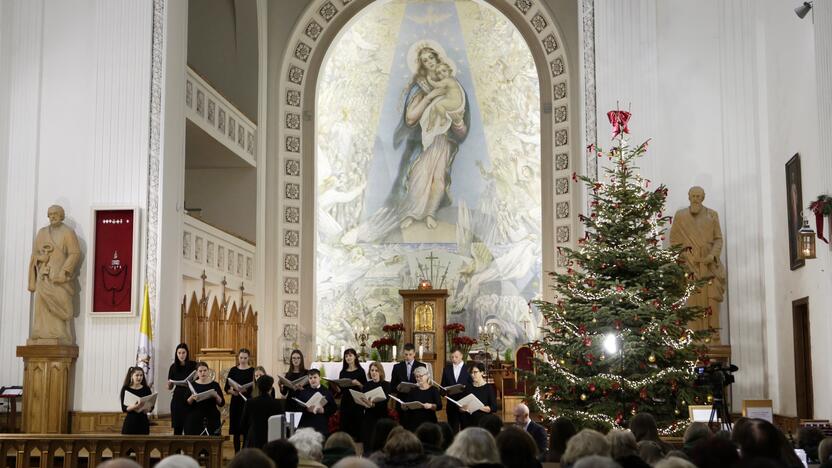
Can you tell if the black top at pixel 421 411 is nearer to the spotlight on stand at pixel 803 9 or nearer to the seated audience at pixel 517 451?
the spotlight on stand at pixel 803 9

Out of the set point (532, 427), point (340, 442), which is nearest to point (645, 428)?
point (340, 442)

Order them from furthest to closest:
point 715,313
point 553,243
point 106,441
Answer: point 553,243
point 715,313
point 106,441

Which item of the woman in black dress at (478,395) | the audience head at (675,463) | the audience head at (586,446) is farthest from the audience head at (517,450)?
the woman in black dress at (478,395)

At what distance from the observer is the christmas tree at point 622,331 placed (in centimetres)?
1246

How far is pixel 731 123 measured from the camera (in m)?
16.1

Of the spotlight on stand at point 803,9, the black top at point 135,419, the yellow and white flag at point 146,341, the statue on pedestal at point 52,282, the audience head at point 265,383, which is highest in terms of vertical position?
the spotlight on stand at point 803,9

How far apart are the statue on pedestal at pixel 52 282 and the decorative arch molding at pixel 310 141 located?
7.01m

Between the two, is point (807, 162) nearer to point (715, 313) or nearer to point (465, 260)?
point (715, 313)

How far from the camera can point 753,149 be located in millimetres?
15891

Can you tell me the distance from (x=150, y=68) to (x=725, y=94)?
878cm

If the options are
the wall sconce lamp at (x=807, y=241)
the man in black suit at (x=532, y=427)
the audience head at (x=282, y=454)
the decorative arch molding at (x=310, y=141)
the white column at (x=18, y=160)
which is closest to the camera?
the audience head at (x=282, y=454)

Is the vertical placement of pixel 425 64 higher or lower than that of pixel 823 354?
higher

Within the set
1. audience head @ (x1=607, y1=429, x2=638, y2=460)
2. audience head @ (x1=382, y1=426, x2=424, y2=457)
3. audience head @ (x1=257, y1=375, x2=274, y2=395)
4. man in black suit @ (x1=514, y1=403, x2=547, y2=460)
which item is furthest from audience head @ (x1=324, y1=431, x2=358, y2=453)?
audience head @ (x1=257, y1=375, x2=274, y2=395)

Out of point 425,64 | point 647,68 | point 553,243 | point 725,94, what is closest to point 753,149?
point 725,94
